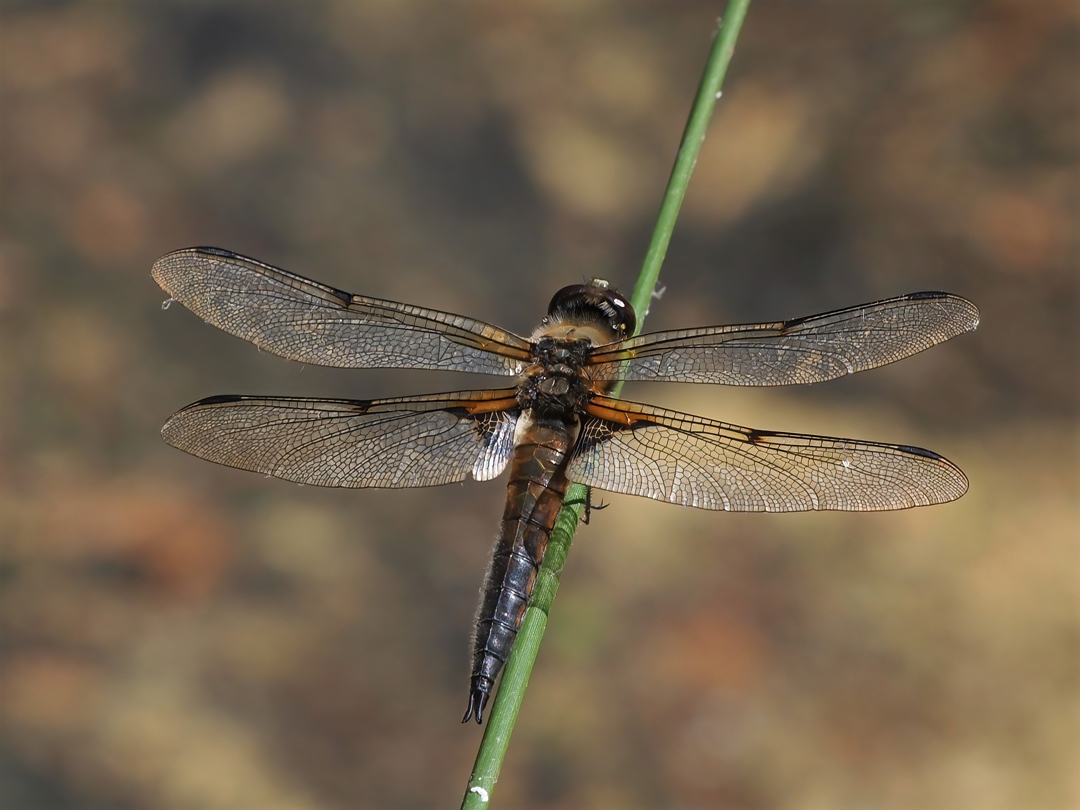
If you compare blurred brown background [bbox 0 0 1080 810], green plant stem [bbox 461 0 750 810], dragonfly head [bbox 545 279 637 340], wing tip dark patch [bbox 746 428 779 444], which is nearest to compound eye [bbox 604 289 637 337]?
dragonfly head [bbox 545 279 637 340]

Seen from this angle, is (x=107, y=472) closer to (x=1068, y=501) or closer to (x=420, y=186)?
(x=420, y=186)

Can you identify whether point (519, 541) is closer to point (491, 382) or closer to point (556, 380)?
point (556, 380)

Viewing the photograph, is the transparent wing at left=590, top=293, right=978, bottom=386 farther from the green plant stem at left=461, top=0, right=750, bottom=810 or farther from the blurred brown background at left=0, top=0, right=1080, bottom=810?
the blurred brown background at left=0, top=0, right=1080, bottom=810

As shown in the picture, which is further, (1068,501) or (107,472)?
(107,472)

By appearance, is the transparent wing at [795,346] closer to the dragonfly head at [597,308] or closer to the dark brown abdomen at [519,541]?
the dragonfly head at [597,308]

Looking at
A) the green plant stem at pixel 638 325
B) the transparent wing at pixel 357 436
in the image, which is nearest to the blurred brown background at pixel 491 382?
the transparent wing at pixel 357 436

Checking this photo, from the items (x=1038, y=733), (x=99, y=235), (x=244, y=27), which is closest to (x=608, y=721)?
(x=1038, y=733)

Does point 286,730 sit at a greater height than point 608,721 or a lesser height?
lesser
